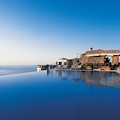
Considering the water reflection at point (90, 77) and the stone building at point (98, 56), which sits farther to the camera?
the stone building at point (98, 56)

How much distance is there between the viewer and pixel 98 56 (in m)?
16.5

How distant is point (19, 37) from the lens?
13.5m

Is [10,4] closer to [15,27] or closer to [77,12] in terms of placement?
[15,27]

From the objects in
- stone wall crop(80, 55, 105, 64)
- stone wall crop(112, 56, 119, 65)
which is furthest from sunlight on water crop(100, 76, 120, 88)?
stone wall crop(80, 55, 105, 64)

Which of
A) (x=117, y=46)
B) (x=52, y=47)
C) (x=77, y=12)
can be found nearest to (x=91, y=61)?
(x=117, y=46)

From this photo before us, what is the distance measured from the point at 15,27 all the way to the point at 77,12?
7.65 meters

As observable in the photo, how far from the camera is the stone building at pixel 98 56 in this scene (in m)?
15.1

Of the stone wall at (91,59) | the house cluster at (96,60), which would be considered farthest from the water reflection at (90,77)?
the stone wall at (91,59)

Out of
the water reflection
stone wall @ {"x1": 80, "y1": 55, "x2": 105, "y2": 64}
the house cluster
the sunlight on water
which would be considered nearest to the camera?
the sunlight on water

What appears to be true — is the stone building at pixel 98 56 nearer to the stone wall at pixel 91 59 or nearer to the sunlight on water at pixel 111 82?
the stone wall at pixel 91 59

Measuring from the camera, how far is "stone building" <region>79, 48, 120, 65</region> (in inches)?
595

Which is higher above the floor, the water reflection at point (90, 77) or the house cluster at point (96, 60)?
the house cluster at point (96, 60)

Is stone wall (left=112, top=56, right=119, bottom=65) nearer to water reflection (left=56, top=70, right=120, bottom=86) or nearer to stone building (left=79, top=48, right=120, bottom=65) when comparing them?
stone building (left=79, top=48, right=120, bottom=65)

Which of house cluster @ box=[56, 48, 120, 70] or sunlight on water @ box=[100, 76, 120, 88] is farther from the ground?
house cluster @ box=[56, 48, 120, 70]
